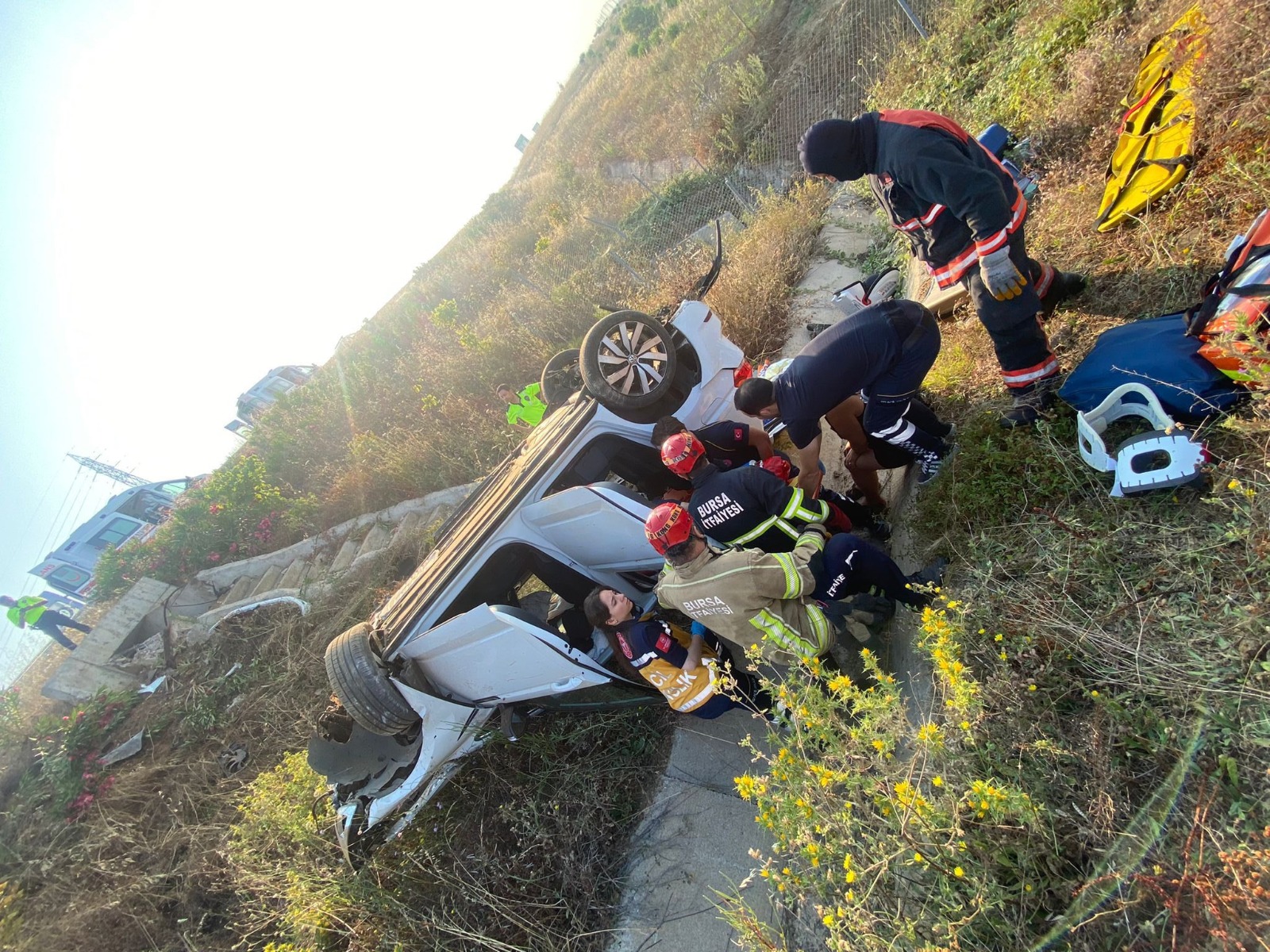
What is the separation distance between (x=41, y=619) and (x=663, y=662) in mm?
11742

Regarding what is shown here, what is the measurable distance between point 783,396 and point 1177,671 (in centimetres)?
174

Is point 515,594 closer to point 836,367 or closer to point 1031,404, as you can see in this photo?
point 836,367

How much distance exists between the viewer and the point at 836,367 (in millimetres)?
2688

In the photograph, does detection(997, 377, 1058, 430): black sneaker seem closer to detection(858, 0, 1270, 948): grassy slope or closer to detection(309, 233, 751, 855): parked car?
detection(858, 0, 1270, 948): grassy slope

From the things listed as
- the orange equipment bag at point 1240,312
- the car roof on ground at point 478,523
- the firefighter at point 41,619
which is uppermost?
the firefighter at point 41,619

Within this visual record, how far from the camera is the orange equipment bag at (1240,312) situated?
5.65 feet

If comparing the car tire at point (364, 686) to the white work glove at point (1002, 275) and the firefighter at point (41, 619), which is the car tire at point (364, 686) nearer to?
the white work glove at point (1002, 275)

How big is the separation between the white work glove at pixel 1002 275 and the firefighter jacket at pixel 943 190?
0.04 metres

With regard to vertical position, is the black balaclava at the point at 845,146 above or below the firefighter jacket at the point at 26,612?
below

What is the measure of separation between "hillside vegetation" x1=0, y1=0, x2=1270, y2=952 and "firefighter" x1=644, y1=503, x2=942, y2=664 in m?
0.23

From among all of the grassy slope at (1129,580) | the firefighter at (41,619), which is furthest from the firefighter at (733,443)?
the firefighter at (41,619)

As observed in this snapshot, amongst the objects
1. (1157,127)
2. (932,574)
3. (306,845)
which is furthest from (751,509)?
(306,845)

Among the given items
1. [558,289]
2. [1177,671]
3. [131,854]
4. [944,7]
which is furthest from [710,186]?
[131,854]

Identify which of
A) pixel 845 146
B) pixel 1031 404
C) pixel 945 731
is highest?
pixel 845 146
